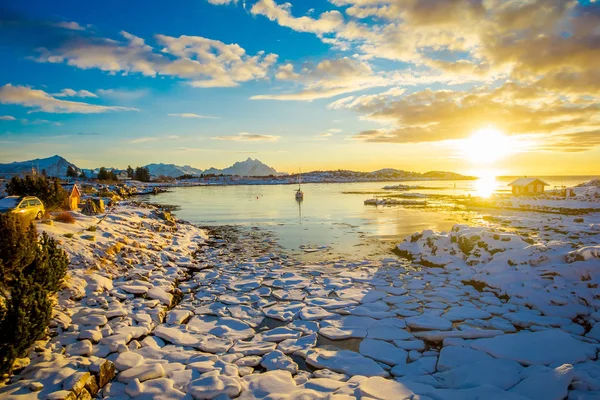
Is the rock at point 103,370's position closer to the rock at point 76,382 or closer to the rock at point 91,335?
the rock at point 76,382

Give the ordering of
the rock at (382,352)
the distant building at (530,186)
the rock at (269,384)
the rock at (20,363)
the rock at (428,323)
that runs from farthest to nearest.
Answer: the distant building at (530,186), the rock at (428,323), the rock at (382,352), the rock at (20,363), the rock at (269,384)

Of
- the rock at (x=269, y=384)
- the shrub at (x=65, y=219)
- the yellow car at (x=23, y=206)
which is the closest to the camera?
the rock at (x=269, y=384)

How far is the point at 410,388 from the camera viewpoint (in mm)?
5355

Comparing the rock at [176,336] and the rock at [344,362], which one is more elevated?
the rock at [176,336]

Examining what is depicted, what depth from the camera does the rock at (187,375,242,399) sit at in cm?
525

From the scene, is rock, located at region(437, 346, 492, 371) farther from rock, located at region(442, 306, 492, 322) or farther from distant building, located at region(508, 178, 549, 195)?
distant building, located at region(508, 178, 549, 195)

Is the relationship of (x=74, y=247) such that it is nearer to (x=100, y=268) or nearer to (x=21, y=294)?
(x=100, y=268)

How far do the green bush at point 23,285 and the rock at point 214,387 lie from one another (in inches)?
107

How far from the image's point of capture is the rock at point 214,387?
5.25 metres

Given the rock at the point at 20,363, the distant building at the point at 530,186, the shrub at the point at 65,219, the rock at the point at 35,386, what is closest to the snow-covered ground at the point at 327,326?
the rock at the point at 35,386

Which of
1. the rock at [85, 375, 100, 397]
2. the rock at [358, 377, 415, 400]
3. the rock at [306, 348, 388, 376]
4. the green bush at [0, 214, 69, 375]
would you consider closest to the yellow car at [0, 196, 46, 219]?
the green bush at [0, 214, 69, 375]

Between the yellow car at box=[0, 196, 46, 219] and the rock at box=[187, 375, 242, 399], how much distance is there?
41.5 feet

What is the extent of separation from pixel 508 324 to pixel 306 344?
15.7ft

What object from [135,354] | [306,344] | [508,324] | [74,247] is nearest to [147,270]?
[74,247]
